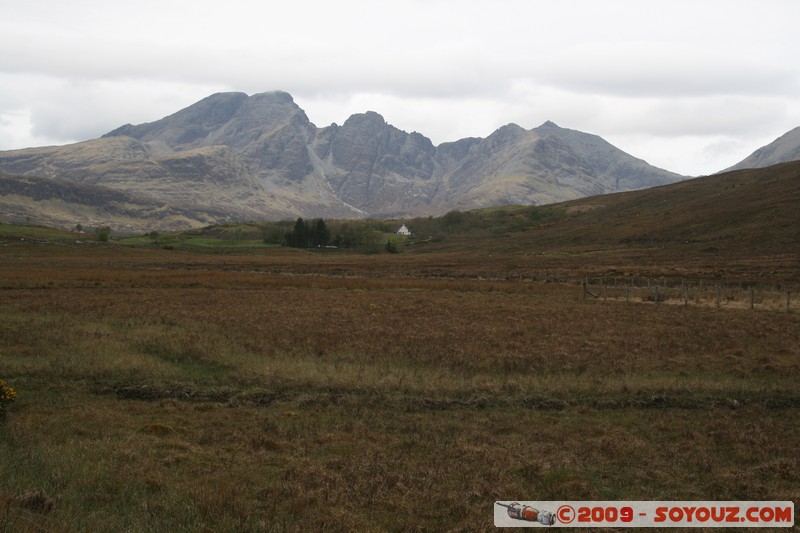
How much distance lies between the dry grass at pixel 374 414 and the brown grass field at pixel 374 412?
0.09m

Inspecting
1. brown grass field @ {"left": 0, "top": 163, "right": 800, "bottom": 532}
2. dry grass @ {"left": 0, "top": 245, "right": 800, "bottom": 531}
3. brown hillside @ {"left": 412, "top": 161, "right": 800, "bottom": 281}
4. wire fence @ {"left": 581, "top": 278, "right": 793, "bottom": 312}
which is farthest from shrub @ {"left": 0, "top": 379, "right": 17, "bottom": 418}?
brown hillside @ {"left": 412, "top": 161, "right": 800, "bottom": 281}

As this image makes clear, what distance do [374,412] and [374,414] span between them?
250 mm

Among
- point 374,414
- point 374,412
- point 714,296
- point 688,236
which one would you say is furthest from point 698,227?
point 374,414

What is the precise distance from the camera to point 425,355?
25.7m

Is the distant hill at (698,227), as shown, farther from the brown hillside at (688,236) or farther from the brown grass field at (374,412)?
the brown grass field at (374,412)

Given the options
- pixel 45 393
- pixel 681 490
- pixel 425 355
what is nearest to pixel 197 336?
pixel 45 393

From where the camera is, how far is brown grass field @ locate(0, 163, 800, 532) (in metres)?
10.8

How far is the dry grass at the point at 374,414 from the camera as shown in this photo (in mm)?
10844

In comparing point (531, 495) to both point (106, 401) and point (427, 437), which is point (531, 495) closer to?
point (427, 437)

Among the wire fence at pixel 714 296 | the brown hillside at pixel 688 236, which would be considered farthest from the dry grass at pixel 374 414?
the brown hillside at pixel 688 236

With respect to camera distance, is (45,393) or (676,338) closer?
(45,393)

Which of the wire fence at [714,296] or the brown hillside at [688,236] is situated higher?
the brown hillside at [688,236]

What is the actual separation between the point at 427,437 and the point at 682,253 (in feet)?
344

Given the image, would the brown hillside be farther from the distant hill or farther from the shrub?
the shrub
